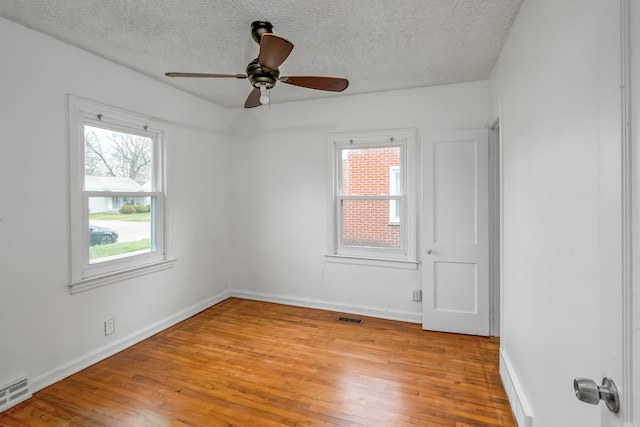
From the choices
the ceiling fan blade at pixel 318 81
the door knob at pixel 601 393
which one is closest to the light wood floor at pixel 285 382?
the door knob at pixel 601 393

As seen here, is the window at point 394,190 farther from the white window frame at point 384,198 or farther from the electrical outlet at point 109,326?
the electrical outlet at point 109,326

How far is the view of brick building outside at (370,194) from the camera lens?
12.2 ft

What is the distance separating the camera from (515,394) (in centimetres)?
199

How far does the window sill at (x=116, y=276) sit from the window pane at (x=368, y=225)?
2.06 metres

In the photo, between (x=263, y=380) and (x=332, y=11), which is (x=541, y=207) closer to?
(x=332, y=11)

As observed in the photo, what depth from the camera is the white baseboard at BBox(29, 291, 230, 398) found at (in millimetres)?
2342

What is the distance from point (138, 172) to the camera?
318 cm

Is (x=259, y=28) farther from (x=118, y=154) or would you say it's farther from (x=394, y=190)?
(x=394, y=190)

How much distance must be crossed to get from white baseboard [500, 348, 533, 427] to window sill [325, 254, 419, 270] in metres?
1.28

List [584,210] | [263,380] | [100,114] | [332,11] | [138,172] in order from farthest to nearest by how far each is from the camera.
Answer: [138,172] < [100,114] < [263,380] < [332,11] < [584,210]

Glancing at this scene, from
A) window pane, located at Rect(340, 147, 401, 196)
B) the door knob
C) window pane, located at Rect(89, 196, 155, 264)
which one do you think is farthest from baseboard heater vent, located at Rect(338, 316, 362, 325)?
the door knob

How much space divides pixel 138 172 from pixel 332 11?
2.40m

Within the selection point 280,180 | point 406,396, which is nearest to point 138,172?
point 280,180

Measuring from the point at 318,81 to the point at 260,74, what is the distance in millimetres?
426
